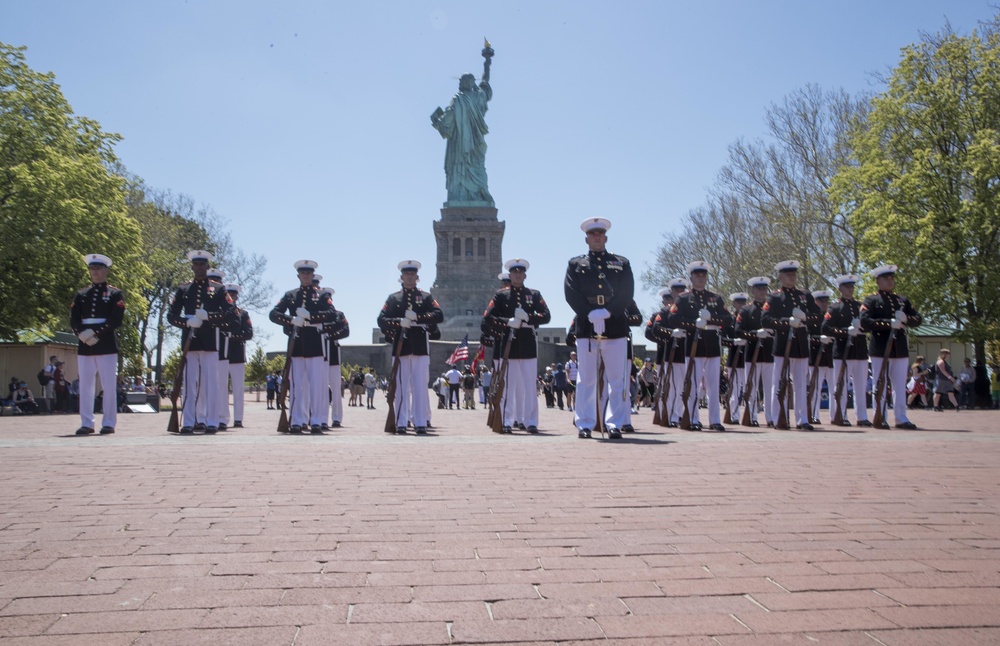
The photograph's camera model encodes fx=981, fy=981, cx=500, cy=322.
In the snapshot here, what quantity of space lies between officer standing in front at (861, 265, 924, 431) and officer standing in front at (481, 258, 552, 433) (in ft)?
17.5

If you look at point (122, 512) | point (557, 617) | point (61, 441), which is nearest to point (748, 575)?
point (557, 617)

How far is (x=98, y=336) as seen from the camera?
14602 mm

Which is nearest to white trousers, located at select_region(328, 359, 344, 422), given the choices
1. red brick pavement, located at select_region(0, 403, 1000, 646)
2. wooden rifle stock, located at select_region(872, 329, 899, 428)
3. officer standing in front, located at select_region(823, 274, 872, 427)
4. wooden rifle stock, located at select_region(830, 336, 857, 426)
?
wooden rifle stock, located at select_region(830, 336, 857, 426)

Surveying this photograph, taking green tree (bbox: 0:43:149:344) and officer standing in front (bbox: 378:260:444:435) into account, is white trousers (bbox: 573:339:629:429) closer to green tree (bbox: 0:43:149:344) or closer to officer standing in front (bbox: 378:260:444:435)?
officer standing in front (bbox: 378:260:444:435)

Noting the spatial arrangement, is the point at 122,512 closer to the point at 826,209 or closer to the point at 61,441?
the point at 61,441

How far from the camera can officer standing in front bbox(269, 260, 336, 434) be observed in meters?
15.4

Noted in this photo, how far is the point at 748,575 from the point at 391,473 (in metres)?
4.03

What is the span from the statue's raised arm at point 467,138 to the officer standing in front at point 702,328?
73.4 meters

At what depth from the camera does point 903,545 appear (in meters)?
4.93

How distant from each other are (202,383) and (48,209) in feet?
56.9

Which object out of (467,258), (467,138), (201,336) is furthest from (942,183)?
(467,258)

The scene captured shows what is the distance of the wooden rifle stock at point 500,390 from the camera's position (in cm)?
1422

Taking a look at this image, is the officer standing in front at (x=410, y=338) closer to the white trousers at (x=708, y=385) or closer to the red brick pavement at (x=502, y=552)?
the white trousers at (x=708, y=385)

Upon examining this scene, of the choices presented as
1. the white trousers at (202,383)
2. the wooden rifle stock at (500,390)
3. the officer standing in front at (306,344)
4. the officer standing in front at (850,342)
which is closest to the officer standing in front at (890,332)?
the officer standing in front at (850,342)
